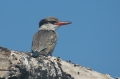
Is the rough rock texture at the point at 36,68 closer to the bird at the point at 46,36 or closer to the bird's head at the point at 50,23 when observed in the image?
the bird at the point at 46,36

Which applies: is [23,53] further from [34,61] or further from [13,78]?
[13,78]

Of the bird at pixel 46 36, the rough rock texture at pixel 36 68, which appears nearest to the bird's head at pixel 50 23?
the bird at pixel 46 36

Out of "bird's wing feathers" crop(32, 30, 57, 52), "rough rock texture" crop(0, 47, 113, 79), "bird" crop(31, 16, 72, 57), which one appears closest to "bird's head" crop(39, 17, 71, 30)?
"bird" crop(31, 16, 72, 57)

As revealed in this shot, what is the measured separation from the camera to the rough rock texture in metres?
7.25

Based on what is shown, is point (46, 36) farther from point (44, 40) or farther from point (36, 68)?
point (36, 68)

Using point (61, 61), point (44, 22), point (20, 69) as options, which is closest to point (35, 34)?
point (44, 22)

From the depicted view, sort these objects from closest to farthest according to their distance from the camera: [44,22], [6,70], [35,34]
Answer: [6,70] < [35,34] < [44,22]

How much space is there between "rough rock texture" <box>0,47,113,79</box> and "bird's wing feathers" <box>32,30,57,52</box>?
2495 mm

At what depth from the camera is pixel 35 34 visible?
11836 millimetres

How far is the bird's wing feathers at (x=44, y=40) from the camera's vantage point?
10777mm

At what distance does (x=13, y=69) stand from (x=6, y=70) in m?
0.14

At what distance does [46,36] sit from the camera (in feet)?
37.8

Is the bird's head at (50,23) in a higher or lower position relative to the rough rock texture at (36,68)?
higher

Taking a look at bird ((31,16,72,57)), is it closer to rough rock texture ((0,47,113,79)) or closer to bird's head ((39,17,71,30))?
bird's head ((39,17,71,30))
